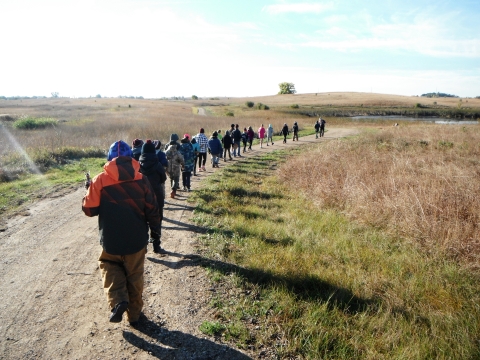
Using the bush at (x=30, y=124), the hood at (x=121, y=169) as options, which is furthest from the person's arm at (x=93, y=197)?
the bush at (x=30, y=124)

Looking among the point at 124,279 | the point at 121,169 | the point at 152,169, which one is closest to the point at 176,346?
the point at 124,279

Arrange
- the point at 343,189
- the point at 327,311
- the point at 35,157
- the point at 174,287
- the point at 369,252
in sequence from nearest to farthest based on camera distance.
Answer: the point at 327,311 → the point at 174,287 → the point at 369,252 → the point at 343,189 → the point at 35,157

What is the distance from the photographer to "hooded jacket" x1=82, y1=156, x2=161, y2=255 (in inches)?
149

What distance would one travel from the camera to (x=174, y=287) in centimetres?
495

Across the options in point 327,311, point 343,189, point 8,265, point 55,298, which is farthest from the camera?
point 343,189

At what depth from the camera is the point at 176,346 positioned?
3715 mm

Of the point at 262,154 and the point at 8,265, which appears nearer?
the point at 8,265

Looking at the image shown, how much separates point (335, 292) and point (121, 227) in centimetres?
312

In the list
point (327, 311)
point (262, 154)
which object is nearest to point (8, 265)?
point (327, 311)

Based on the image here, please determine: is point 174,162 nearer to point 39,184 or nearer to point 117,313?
point 39,184

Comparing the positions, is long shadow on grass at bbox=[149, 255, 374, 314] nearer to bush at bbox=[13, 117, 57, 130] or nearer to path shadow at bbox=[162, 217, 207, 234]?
path shadow at bbox=[162, 217, 207, 234]

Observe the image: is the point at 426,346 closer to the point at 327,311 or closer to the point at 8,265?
the point at 327,311

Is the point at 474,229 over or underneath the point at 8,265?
over

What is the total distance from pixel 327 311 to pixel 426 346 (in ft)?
3.74
